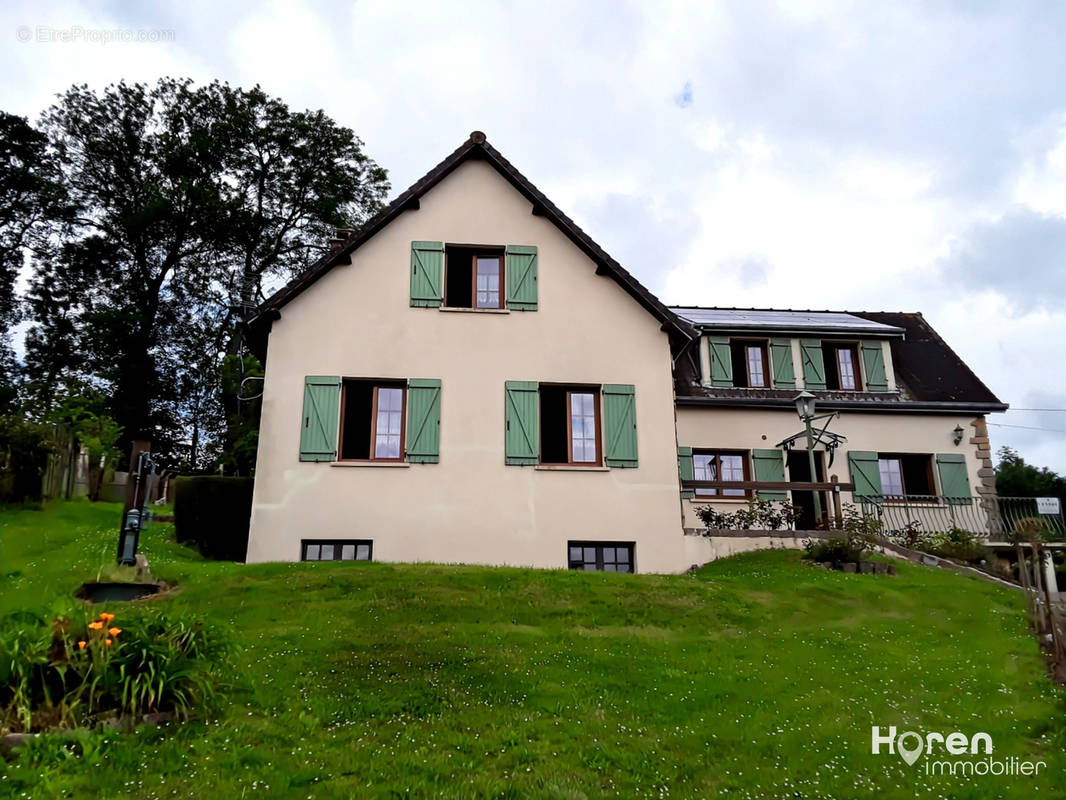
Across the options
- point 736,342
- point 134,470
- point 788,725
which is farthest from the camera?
point 736,342

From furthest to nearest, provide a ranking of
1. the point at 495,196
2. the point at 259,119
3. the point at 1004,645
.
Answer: the point at 259,119 < the point at 495,196 < the point at 1004,645

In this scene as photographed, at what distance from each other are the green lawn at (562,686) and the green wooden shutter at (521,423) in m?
2.88

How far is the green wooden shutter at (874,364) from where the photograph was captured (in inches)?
814

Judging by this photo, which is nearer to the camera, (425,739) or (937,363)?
(425,739)

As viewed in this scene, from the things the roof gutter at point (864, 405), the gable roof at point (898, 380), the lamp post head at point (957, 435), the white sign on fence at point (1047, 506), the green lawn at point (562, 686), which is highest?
the gable roof at point (898, 380)

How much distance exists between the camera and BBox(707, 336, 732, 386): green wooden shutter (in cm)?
2027

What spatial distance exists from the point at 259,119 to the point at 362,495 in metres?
23.2

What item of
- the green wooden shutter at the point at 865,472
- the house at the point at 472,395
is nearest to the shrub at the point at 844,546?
the house at the point at 472,395

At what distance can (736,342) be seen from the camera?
21078 millimetres

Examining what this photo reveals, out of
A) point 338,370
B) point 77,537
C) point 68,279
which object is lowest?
point 77,537

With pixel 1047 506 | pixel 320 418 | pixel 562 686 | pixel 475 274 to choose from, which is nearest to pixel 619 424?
pixel 475 274

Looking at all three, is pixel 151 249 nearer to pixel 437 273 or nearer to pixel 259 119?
pixel 259 119

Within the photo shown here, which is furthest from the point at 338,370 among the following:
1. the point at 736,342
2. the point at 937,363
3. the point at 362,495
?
the point at 937,363

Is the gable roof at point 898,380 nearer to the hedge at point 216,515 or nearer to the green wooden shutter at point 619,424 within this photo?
the green wooden shutter at point 619,424
